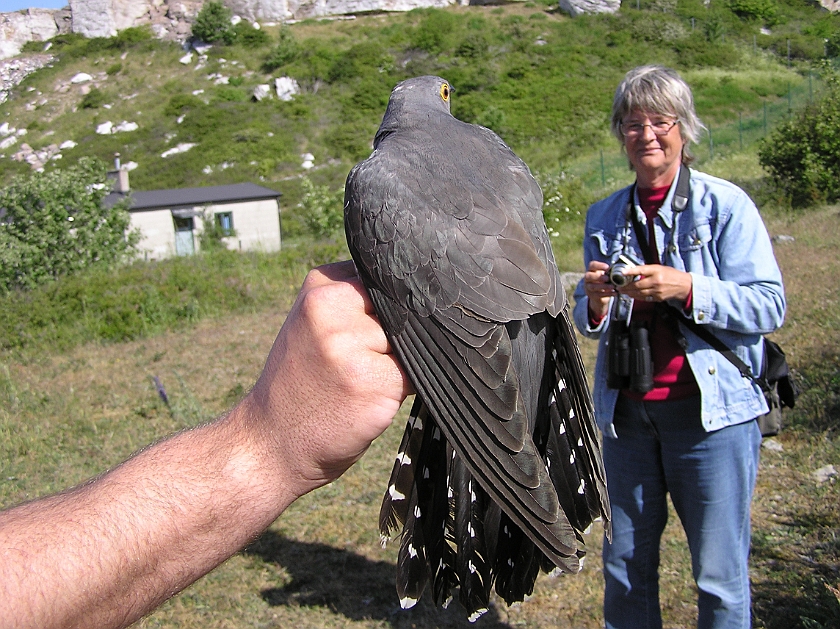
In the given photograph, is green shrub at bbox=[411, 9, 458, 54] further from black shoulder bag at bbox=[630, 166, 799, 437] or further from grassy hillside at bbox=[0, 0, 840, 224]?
black shoulder bag at bbox=[630, 166, 799, 437]

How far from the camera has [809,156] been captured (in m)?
15.2

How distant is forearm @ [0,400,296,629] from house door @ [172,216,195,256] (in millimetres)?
25759

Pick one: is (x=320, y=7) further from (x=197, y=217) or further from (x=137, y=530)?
(x=137, y=530)

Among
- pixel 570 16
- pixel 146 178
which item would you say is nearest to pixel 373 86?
pixel 146 178

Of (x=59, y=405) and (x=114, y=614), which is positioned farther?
(x=59, y=405)

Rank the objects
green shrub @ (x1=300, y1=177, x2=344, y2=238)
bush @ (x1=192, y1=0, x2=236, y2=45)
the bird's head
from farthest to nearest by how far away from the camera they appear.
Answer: bush @ (x1=192, y1=0, x2=236, y2=45)
green shrub @ (x1=300, y1=177, x2=344, y2=238)
the bird's head

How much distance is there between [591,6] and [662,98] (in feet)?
195

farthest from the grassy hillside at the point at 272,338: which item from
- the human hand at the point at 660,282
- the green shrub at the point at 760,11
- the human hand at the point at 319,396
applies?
the green shrub at the point at 760,11

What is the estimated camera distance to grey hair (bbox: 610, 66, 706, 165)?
301 centimetres

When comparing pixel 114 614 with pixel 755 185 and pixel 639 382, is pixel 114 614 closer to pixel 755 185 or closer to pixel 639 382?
pixel 639 382

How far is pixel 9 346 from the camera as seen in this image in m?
11.8

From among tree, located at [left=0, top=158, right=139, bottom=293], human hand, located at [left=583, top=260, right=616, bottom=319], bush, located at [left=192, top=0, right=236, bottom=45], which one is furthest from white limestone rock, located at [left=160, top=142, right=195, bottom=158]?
human hand, located at [left=583, top=260, right=616, bottom=319]

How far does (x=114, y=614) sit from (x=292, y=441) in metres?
0.49

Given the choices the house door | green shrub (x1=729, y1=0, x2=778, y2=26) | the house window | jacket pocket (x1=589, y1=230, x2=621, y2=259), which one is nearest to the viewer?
jacket pocket (x1=589, y1=230, x2=621, y2=259)
